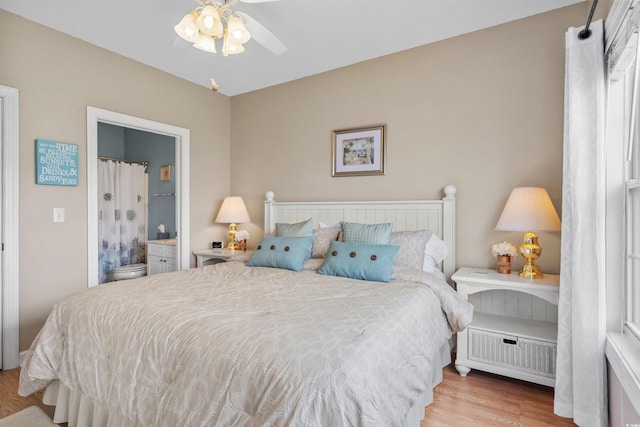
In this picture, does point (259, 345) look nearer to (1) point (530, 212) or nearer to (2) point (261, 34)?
(2) point (261, 34)

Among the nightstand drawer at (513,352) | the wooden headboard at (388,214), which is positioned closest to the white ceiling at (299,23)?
the wooden headboard at (388,214)

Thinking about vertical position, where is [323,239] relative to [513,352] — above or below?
above

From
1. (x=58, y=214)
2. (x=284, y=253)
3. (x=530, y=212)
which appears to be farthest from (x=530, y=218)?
(x=58, y=214)

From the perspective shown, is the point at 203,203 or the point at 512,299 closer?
the point at 512,299

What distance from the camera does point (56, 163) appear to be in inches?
105

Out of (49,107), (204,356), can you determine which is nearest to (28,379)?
(204,356)

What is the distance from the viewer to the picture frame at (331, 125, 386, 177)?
314cm

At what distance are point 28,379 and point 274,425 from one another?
5.76 feet

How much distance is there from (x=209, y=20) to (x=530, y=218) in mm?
2318

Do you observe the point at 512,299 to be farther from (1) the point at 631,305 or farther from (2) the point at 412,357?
(2) the point at 412,357

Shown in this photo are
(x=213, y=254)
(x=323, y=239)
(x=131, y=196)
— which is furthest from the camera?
(x=131, y=196)

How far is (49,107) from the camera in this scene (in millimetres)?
2641

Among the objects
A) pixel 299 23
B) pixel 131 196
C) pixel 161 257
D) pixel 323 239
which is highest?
pixel 299 23

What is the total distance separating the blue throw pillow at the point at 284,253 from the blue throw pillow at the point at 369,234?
0.35 metres
